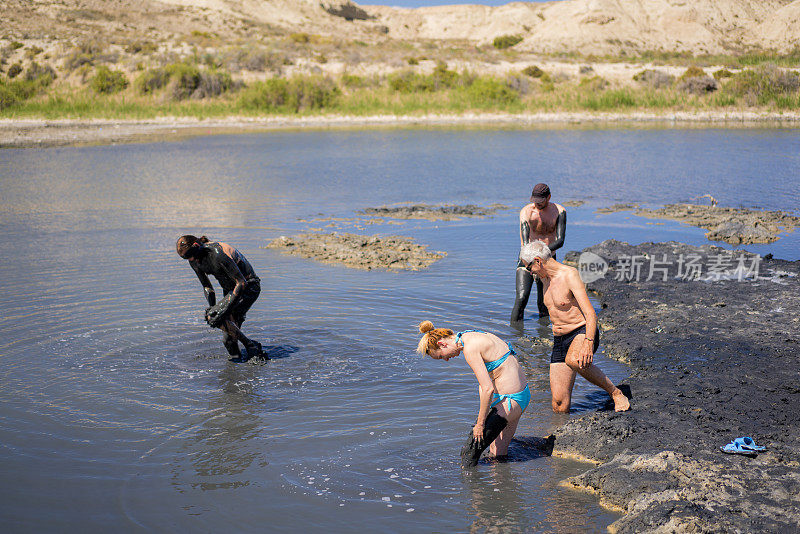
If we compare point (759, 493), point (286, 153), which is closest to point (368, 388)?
point (759, 493)

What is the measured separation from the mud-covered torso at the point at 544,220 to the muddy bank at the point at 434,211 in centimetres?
761

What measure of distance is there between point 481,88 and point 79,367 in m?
41.2

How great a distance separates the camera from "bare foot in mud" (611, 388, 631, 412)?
6375 mm

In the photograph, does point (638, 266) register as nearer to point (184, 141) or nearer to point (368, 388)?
point (368, 388)

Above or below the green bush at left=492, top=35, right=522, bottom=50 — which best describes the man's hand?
below

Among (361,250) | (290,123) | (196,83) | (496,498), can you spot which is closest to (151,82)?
(196,83)

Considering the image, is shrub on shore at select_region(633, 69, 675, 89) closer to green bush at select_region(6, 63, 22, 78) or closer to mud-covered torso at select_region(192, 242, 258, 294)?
mud-covered torso at select_region(192, 242, 258, 294)

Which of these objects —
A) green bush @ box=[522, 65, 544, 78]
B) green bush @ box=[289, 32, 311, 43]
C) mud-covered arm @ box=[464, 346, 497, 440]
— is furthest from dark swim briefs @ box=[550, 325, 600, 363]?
green bush @ box=[289, 32, 311, 43]

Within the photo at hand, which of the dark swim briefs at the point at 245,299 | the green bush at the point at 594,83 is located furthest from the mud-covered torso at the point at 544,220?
the green bush at the point at 594,83

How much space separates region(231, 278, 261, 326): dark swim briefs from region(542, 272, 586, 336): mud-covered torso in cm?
335

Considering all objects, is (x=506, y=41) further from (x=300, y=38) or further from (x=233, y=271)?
(x=233, y=271)

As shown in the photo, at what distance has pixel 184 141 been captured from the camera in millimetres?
36250

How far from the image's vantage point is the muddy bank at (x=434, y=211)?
663 inches

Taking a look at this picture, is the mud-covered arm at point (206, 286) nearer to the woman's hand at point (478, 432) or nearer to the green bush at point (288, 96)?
the woman's hand at point (478, 432)
